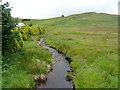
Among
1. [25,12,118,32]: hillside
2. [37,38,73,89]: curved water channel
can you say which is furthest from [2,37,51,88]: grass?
[25,12,118,32]: hillside

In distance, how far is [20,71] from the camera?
29078 mm

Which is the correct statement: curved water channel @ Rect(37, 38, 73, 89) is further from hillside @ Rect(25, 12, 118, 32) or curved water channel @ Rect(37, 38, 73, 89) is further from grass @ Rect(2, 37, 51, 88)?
hillside @ Rect(25, 12, 118, 32)

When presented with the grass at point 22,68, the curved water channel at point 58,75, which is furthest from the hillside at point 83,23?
the grass at point 22,68

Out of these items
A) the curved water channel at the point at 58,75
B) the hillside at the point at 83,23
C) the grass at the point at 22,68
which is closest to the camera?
the grass at the point at 22,68

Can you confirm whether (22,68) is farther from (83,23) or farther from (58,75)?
(83,23)

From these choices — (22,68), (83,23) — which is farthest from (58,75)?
(83,23)

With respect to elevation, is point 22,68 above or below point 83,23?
below

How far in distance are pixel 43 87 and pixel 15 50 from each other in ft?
32.0

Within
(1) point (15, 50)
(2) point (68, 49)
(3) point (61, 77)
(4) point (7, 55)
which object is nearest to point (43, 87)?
(3) point (61, 77)

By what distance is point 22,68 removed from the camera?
30344mm

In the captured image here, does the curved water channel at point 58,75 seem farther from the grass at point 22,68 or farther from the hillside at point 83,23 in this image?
the hillside at point 83,23

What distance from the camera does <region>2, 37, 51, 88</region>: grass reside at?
2581 centimetres

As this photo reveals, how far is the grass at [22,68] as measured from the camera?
2581 centimetres

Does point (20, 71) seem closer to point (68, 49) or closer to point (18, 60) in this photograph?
point (18, 60)
